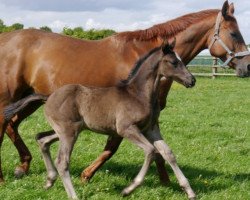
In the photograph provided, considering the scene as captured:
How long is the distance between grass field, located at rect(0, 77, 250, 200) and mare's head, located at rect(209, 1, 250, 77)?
1.45 m

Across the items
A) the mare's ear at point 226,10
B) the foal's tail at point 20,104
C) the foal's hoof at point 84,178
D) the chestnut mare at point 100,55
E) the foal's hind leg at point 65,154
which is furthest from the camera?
the mare's ear at point 226,10

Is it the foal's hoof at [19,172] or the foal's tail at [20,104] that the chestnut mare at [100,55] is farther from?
the foal's tail at [20,104]

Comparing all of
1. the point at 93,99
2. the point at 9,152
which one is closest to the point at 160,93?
the point at 93,99

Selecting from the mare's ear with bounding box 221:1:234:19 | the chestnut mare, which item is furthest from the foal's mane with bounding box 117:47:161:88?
the mare's ear with bounding box 221:1:234:19

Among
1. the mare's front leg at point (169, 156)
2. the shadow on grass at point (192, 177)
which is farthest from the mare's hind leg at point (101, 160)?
the mare's front leg at point (169, 156)

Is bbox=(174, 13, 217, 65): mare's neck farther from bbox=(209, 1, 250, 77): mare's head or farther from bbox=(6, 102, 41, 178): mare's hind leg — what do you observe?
bbox=(6, 102, 41, 178): mare's hind leg

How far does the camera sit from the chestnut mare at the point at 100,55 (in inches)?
232

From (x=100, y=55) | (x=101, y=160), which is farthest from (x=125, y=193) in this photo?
(x=100, y=55)

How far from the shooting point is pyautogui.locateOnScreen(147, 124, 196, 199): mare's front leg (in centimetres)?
501

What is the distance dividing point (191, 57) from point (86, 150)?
236 cm

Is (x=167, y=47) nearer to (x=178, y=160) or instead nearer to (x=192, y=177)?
(x=192, y=177)

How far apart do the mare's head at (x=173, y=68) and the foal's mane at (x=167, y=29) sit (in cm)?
82

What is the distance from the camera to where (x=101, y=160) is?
596 cm

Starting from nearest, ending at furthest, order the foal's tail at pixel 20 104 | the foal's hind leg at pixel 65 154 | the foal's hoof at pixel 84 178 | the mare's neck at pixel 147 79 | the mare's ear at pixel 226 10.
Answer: the foal's hind leg at pixel 65 154 → the mare's neck at pixel 147 79 → the foal's tail at pixel 20 104 → the foal's hoof at pixel 84 178 → the mare's ear at pixel 226 10
